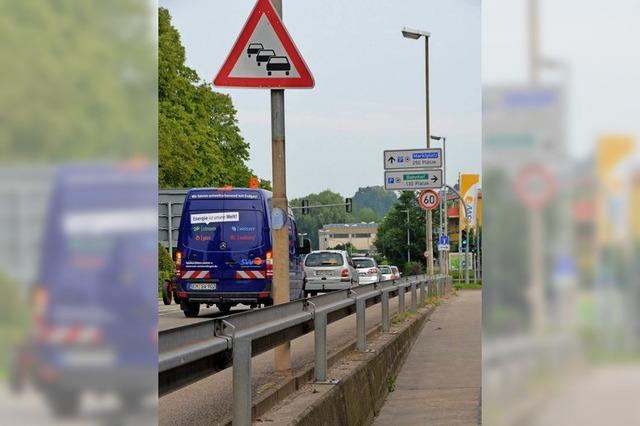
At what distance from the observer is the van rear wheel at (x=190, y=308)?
2269cm

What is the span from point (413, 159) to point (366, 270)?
1467cm

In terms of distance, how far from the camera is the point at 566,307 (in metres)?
1.59

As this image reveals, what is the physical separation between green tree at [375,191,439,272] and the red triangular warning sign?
113571 mm

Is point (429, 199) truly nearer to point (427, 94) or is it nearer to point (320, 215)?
point (427, 94)

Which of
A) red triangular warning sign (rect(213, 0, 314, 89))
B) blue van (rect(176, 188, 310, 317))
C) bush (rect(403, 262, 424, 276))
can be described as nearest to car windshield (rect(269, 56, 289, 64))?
red triangular warning sign (rect(213, 0, 314, 89))

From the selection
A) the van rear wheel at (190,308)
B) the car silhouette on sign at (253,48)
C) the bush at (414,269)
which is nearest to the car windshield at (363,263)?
the van rear wheel at (190,308)

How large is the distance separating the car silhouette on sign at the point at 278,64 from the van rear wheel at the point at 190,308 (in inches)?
603

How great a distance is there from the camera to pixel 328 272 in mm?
34438

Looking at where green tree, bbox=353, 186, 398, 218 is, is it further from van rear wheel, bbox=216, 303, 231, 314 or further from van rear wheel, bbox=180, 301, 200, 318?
van rear wheel, bbox=180, 301, 200, 318

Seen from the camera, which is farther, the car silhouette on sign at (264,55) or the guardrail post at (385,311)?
the guardrail post at (385,311)

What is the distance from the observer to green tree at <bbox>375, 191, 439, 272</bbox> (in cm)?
12231

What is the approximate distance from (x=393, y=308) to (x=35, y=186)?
69.7ft

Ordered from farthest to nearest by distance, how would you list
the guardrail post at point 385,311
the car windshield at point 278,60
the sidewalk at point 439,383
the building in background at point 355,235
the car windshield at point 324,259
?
the building in background at point 355,235, the car windshield at point 324,259, the guardrail post at point 385,311, the sidewalk at point 439,383, the car windshield at point 278,60

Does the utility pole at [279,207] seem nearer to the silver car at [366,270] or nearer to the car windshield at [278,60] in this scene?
the car windshield at [278,60]
